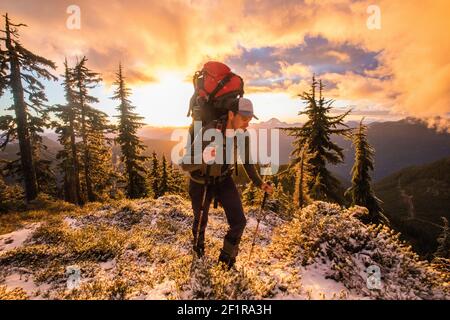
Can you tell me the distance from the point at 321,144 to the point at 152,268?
22.7 m

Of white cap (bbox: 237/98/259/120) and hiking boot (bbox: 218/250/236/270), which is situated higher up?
white cap (bbox: 237/98/259/120)

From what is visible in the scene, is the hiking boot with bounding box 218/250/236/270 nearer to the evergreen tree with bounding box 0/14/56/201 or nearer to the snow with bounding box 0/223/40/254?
the snow with bounding box 0/223/40/254

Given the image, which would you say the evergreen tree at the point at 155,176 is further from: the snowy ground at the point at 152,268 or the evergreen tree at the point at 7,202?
the snowy ground at the point at 152,268

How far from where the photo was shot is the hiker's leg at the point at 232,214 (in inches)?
219

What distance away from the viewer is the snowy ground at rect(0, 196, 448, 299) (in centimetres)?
453

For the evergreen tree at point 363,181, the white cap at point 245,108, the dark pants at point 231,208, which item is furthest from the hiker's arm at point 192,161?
the evergreen tree at point 363,181

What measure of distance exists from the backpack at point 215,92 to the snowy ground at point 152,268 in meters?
2.86

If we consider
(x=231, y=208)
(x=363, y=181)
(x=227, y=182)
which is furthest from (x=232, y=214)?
(x=363, y=181)

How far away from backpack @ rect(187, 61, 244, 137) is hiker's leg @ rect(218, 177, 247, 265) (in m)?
1.34

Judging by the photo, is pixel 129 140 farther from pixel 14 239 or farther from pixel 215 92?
pixel 215 92

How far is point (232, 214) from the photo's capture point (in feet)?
18.3

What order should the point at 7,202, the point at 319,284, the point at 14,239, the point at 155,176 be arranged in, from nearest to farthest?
1. the point at 319,284
2. the point at 14,239
3. the point at 7,202
4. the point at 155,176

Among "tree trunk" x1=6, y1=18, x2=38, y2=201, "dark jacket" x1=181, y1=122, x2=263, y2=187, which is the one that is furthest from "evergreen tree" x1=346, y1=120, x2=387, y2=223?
"tree trunk" x1=6, y1=18, x2=38, y2=201
